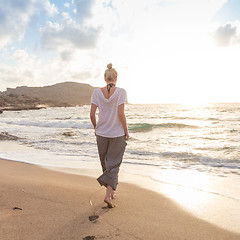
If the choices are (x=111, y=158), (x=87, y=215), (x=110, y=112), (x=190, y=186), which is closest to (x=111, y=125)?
(x=110, y=112)

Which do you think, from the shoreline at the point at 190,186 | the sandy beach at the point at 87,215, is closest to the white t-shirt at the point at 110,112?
the sandy beach at the point at 87,215

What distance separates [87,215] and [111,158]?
83 cm

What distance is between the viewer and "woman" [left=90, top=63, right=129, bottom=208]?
3.22m

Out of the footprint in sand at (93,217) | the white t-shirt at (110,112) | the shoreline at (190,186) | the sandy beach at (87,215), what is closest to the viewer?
Answer: the sandy beach at (87,215)

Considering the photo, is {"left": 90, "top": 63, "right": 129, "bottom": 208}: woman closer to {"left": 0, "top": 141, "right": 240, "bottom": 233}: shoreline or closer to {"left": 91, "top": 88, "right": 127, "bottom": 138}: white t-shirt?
{"left": 91, "top": 88, "right": 127, "bottom": 138}: white t-shirt

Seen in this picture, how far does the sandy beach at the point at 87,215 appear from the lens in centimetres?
239

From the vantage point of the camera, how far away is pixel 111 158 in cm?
330

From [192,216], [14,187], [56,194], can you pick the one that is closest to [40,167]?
[14,187]

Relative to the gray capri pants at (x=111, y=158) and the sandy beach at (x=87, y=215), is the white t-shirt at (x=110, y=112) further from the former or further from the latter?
the sandy beach at (x=87, y=215)

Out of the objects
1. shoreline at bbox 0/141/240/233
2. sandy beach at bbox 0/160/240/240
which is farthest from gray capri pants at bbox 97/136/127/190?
shoreline at bbox 0/141/240/233

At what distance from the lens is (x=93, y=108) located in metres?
3.42

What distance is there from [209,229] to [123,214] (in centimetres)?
101

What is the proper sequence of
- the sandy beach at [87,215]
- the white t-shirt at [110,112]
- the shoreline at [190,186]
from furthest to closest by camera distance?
1. the white t-shirt at [110,112]
2. the shoreline at [190,186]
3. the sandy beach at [87,215]

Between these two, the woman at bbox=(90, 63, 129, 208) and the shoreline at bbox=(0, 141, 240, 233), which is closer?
the shoreline at bbox=(0, 141, 240, 233)
